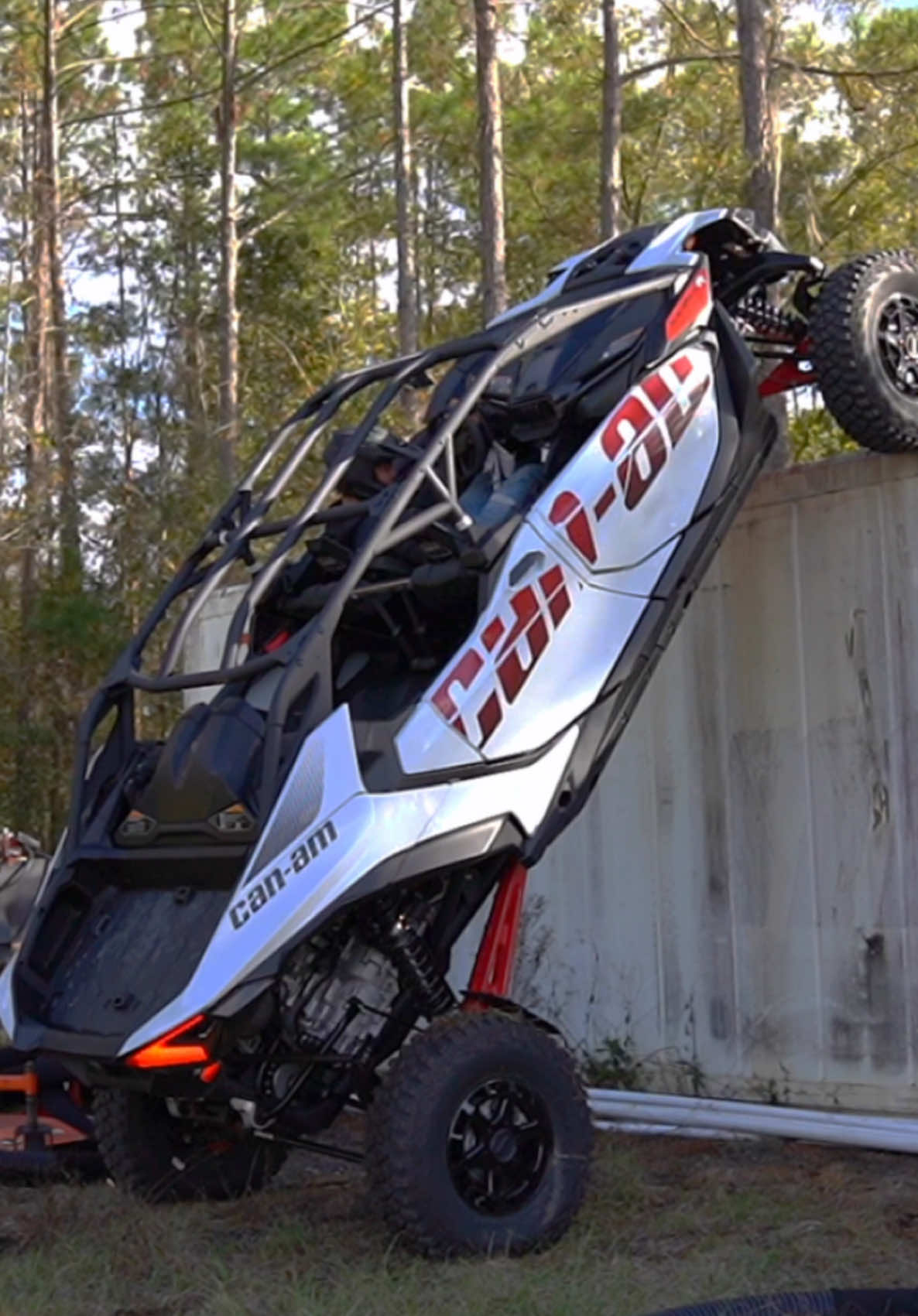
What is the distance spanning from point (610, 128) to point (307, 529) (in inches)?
721

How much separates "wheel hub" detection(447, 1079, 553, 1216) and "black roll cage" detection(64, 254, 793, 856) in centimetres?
105

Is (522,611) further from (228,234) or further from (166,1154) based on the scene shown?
(228,234)

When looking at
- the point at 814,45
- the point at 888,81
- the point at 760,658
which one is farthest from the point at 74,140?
the point at 760,658

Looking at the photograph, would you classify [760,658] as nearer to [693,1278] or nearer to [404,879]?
[404,879]

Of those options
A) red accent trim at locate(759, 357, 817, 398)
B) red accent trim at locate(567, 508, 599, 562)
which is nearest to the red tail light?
red accent trim at locate(567, 508, 599, 562)

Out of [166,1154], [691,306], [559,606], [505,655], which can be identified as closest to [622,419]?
[691,306]

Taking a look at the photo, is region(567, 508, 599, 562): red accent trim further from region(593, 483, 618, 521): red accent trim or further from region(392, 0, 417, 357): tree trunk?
region(392, 0, 417, 357): tree trunk

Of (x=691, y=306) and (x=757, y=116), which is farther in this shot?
(x=757, y=116)

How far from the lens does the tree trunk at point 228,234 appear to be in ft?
95.7

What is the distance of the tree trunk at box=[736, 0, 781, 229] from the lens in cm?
1511

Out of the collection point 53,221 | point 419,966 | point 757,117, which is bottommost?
point 419,966

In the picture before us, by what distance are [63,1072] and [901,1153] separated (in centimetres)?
299

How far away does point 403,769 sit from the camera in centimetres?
568

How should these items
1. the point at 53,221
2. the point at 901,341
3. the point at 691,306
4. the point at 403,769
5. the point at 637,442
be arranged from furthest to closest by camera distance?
the point at 53,221 < the point at 901,341 < the point at 691,306 < the point at 637,442 < the point at 403,769
